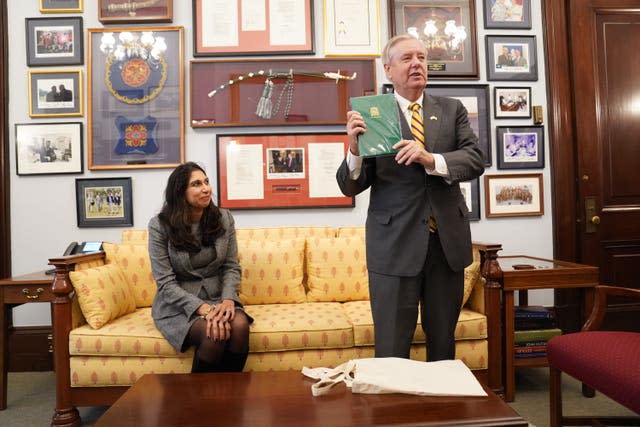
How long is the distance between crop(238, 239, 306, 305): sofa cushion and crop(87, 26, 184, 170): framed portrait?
0.99 metres

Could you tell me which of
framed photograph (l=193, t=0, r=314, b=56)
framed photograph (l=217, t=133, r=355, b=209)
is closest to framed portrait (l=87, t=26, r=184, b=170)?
framed photograph (l=193, t=0, r=314, b=56)

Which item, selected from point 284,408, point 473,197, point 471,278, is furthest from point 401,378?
point 473,197

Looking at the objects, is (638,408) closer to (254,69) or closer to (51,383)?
(254,69)

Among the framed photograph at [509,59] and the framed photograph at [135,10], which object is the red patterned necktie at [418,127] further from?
the framed photograph at [135,10]

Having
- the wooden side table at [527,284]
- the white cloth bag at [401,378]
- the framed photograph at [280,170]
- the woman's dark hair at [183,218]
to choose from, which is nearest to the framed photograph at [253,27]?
the framed photograph at [280,170]

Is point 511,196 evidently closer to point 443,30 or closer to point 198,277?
point 443,30

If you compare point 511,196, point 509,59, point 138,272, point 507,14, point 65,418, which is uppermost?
point 507,14

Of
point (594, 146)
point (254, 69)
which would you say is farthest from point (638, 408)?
point (254, 69)

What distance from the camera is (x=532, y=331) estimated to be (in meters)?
2.77

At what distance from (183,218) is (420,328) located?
1.36 metres

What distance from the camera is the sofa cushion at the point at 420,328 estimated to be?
2.36 meters

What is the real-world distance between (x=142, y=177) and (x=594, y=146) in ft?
11.1

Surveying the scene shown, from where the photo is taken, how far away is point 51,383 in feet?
9.75

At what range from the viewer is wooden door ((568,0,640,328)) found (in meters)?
3.43
